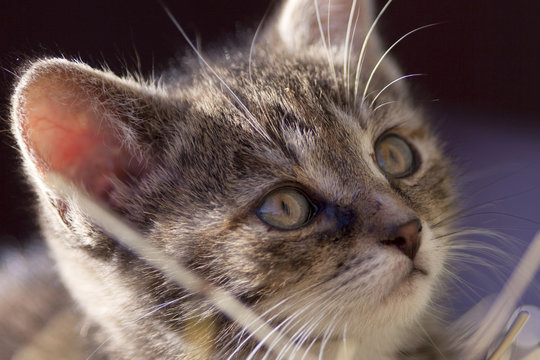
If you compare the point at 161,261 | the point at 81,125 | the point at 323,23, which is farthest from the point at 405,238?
the point at 323,23

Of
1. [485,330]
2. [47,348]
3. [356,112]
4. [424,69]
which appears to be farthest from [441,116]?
[47,348]

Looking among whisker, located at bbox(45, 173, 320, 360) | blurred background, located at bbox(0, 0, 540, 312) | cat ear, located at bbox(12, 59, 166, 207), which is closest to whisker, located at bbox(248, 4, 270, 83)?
blurred background, located at bbox(0, 0, 540, 312)

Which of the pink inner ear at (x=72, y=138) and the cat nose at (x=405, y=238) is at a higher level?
the cat nose at (x=405, y=238)

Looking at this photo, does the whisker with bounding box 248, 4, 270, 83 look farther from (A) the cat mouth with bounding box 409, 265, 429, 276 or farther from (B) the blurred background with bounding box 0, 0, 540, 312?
(A) the cat mouth with bounding box 409, 265, 429, 276

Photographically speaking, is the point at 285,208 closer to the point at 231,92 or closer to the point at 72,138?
→ the point at 231,92

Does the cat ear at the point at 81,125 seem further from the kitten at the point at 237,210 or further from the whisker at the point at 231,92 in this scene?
the whisker at the point at 231,92

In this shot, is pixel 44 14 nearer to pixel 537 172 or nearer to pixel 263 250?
pixel 263 250

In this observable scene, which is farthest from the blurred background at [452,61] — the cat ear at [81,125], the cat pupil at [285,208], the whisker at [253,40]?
the cat pupil at [285,208]
